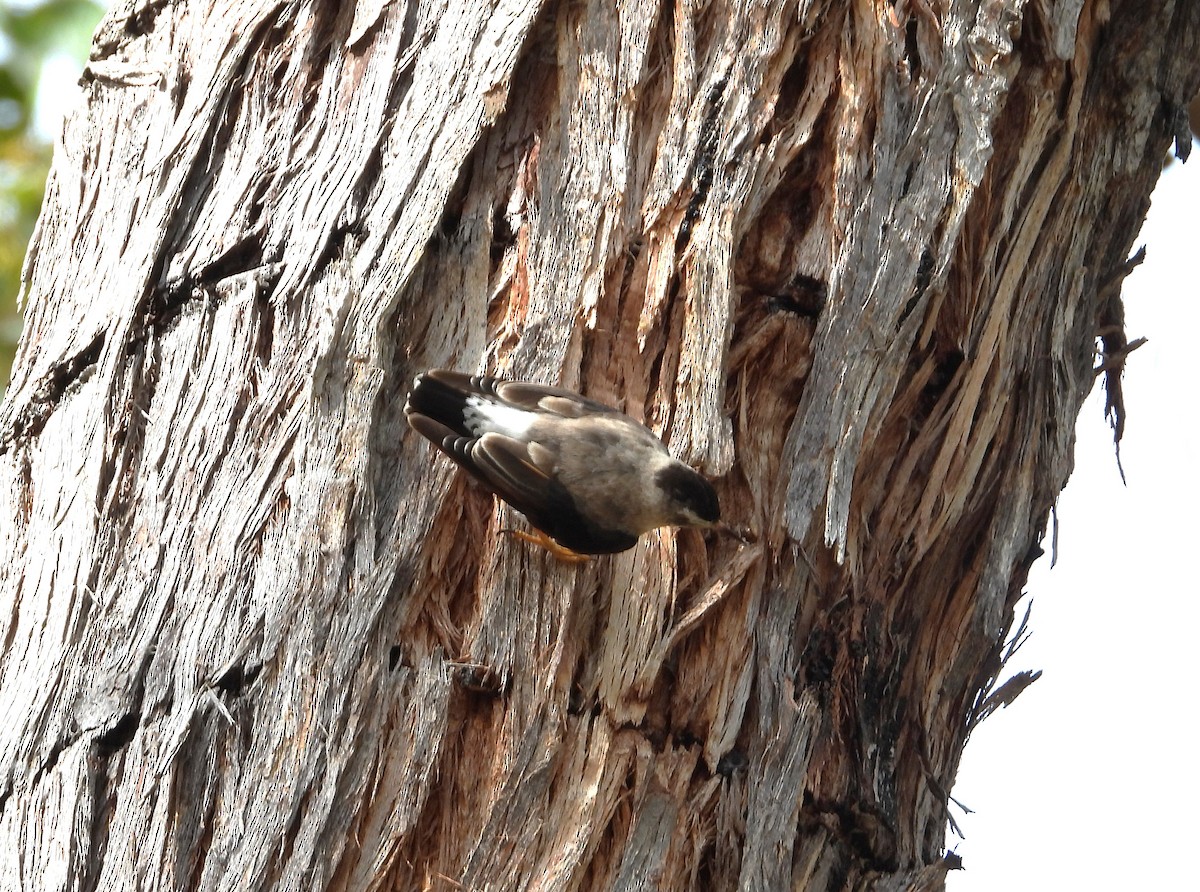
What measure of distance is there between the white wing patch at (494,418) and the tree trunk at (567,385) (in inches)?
5.2

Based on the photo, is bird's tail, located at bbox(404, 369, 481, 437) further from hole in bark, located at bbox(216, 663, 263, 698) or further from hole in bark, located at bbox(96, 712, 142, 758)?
hole in bark, located at bbox(96, 712, 142, 758)

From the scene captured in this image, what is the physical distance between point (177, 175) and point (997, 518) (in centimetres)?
244

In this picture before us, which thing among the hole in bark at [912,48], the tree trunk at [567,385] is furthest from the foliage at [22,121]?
the hole in bark at [912,48]

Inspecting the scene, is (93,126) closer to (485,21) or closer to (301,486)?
(485,21)

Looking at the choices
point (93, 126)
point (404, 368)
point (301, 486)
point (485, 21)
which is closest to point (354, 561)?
point (301, 486)

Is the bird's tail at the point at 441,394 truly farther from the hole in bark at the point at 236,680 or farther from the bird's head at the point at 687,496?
the hole in bark at the point at 236,680

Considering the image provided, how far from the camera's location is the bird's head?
2900mm

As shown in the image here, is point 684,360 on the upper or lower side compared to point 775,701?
upper

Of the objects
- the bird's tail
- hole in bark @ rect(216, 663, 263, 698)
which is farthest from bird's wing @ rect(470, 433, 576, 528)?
hole in bark @ rect(216, 663, 263, 698)

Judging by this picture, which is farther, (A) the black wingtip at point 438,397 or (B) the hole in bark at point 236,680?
(A) the black wingtip at point 438,397

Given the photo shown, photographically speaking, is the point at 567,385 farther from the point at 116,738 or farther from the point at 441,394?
the point at 116,738

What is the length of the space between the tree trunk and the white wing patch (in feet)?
0.43

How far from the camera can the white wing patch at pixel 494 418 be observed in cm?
280

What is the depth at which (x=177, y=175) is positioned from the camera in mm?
3279
